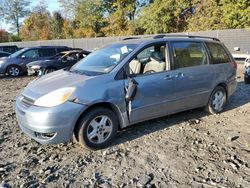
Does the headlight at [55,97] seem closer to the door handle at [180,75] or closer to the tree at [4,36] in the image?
the door handle at [180,75]

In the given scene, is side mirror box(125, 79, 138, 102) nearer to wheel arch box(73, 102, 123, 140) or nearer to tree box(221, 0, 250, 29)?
wheel arch box(73, 102, 123, 140)

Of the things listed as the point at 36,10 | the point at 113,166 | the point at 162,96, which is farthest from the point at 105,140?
the point at 36,10

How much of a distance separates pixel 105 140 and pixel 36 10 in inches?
2194

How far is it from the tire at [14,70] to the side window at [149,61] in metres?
10.9

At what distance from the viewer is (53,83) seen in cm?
455

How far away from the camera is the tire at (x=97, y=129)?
4.29 m

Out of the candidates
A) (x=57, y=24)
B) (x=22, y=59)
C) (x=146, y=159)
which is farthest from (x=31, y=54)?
(x=57, y=24)

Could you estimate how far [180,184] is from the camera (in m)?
3.52

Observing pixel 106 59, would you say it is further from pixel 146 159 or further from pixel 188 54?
pixel 146 159

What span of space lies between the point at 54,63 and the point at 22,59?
2.41 m

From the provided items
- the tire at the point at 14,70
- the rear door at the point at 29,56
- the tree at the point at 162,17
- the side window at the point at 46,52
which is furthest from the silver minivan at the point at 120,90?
the tree at the point at 162,17

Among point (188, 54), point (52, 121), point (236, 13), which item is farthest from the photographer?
point (236, 13)

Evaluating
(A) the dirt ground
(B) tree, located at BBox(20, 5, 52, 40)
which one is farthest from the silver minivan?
(B) tree, located at BBox(20, 5, 52, 40)

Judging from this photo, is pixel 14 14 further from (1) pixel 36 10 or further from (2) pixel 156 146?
(2) pixel 156 146
